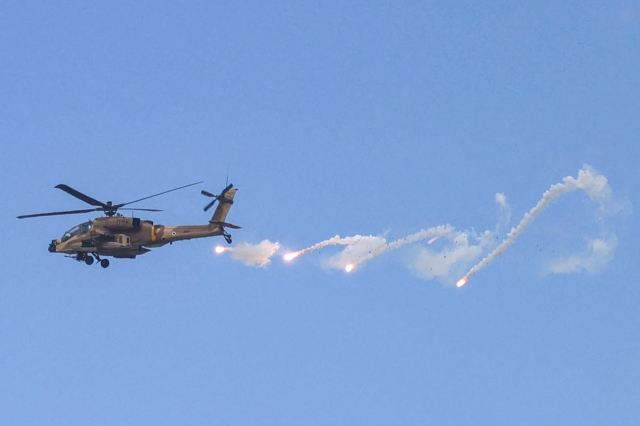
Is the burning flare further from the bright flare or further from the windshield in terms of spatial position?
the windshield

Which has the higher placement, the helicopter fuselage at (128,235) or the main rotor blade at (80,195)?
the main rotor blade at (80,195)

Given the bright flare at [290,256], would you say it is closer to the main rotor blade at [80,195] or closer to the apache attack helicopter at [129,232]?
the apache attack helicopter at [129,232]

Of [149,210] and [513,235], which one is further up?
[149,210]

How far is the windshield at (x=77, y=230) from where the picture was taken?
88.1m

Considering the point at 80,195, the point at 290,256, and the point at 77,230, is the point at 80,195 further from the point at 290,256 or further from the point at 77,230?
the point at 290,256

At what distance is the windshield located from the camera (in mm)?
88125

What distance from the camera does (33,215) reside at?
86.7 m

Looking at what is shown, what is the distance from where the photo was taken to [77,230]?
291 ft

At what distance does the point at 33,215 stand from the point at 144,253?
8.37 meters

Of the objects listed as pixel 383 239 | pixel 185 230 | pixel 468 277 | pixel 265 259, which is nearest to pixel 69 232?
pixel 185 230

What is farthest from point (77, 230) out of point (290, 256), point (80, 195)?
point (290, 256)

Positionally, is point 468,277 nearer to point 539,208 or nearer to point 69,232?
point 539,208

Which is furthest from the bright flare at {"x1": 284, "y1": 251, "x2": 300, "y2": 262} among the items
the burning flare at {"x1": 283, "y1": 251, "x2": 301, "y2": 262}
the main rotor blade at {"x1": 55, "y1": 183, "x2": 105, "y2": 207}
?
the main rotor blade at {"x1": 55, "y1": 183, "x2": 105, "y2": 207}

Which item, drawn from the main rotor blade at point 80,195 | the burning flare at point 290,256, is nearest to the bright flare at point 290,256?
the burning flare at point 290,256
